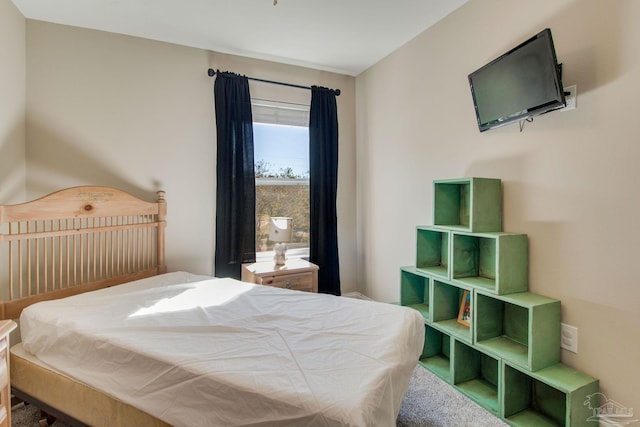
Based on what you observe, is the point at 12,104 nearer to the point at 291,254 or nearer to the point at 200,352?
the point at 200,352

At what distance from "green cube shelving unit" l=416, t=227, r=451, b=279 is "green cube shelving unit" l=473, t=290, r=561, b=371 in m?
0.46

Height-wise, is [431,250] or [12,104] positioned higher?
[12,104]

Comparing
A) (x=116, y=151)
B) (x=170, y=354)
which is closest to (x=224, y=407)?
(x=170, y=354)

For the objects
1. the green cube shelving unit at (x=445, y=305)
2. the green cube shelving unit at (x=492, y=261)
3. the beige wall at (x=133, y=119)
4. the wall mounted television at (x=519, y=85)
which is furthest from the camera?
the beige wall at (x=133, y=119)

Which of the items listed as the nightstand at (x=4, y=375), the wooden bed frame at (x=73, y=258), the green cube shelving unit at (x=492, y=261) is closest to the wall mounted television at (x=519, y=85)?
the green cube shelving unit at (x=492, y=261)

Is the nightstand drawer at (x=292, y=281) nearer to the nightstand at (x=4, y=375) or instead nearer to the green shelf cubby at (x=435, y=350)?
the green shelf cubby at (x=435, y=350)

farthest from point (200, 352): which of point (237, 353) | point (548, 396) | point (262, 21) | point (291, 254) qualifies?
point (262, 21)

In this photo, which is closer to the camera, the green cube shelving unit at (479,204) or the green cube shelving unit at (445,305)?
the green cube shelving unit at (479,204)

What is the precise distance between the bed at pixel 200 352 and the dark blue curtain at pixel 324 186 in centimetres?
126

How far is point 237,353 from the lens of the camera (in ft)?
4.30

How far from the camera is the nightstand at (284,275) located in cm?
268

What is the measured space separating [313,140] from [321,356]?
2441mm

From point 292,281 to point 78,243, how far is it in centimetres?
173

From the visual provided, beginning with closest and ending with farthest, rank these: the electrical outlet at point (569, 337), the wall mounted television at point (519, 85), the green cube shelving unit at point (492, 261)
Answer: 1. the wall mounted television at point (519, 85)
2. the electrical outlet at point (569, 337)
3. the green cube shelving unit at point (492, 261)
